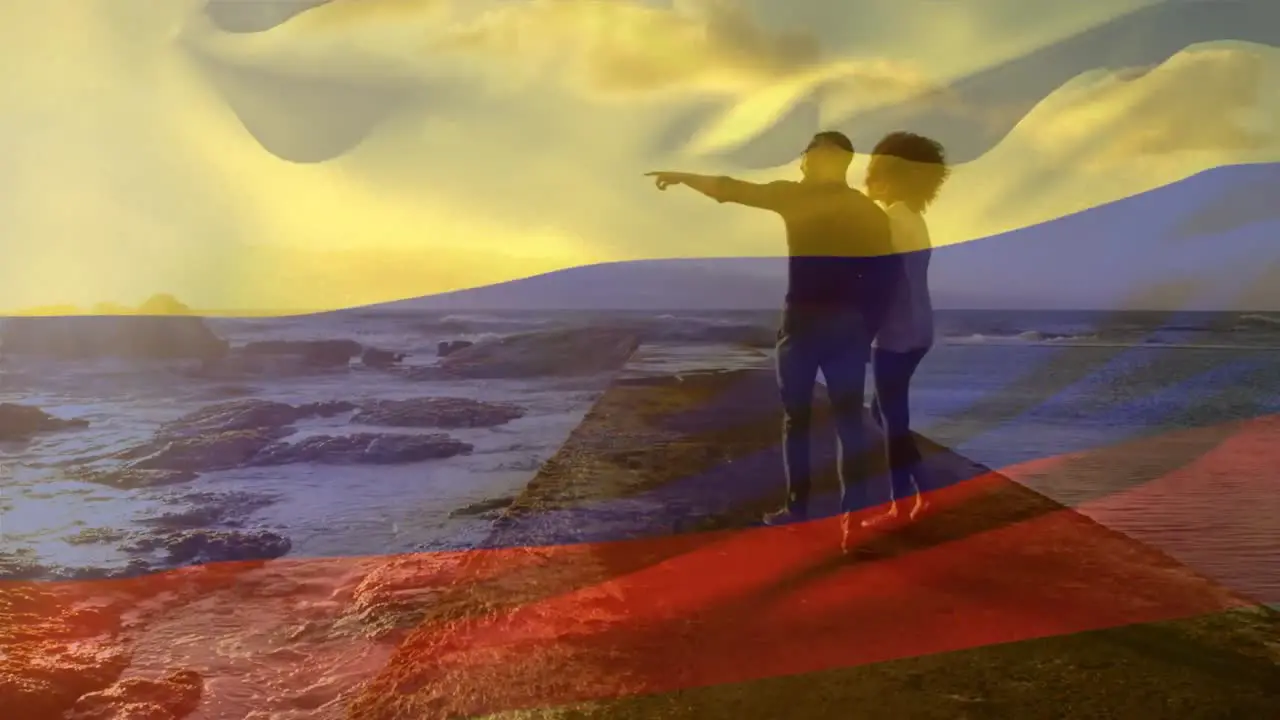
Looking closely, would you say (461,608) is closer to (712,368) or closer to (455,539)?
(455,539)

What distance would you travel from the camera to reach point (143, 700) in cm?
124

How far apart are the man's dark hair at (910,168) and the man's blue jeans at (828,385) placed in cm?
24

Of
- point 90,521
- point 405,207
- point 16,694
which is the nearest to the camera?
point 16,694

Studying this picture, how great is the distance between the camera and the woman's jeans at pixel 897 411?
1.58m

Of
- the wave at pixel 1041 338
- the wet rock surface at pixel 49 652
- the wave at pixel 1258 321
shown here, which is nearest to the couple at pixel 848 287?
the wave at pixel 1041 338

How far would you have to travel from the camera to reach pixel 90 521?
4.66 ft

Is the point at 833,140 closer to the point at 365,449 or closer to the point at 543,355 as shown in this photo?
the point at 543,355

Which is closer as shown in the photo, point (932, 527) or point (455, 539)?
point (455, 539)

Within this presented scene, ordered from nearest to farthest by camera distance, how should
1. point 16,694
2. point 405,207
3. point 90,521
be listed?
point 16,694, point 90,521, point 405,207

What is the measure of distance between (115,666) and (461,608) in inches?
19.9

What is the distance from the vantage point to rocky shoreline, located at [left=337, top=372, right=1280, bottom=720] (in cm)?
128

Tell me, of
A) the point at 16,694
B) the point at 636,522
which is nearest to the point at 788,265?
the point at 636,522

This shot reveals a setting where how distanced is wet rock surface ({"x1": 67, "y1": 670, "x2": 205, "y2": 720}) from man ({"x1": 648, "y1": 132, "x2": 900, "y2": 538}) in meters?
0.96
